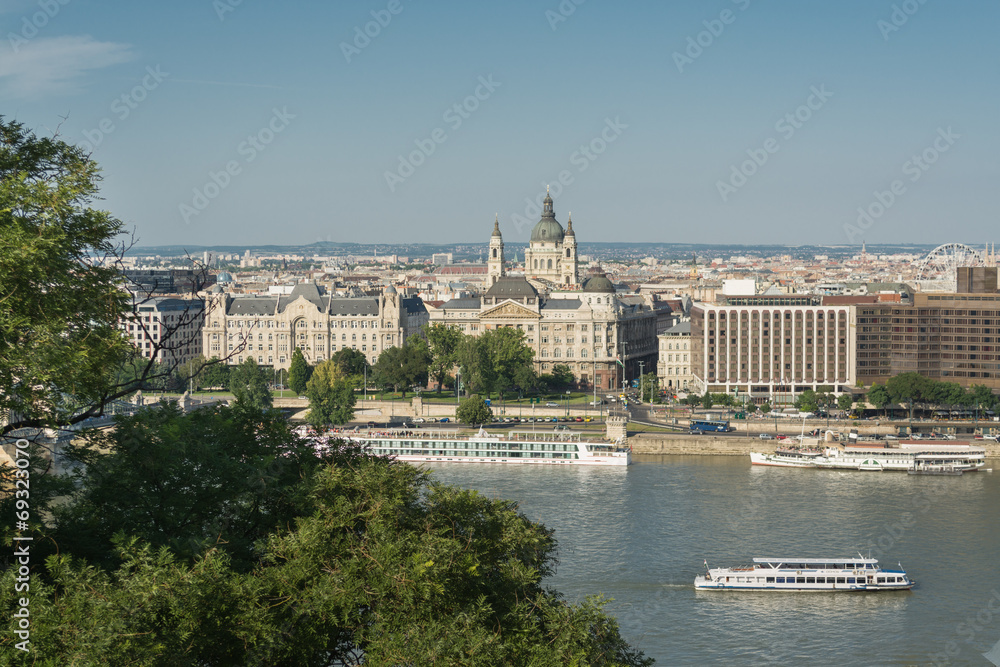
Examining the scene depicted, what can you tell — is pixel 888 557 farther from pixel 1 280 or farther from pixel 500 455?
pixel 1 280

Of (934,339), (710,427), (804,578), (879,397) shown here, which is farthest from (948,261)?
(804,578)

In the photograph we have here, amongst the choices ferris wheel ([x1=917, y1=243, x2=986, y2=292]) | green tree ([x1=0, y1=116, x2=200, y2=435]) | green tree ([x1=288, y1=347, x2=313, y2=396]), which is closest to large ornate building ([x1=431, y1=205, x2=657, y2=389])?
green tree ([x1=288, y1=347, x2=313, y2=396])

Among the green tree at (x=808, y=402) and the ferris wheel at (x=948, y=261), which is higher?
the ferris wheel at (x=948, y=261)

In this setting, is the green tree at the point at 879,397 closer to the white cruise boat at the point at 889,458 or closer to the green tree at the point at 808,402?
the green tree at the point at 808,402

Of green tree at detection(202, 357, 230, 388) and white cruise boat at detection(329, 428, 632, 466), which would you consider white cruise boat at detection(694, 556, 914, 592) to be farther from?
green tree at detection(202, 357, 230, 388)

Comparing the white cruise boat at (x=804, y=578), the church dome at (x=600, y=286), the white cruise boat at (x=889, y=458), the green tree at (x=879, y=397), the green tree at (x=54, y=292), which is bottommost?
the white cruise boat at (x=804, y=578)

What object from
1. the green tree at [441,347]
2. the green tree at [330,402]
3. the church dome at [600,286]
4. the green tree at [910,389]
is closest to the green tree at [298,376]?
the green tree at [330,402]
